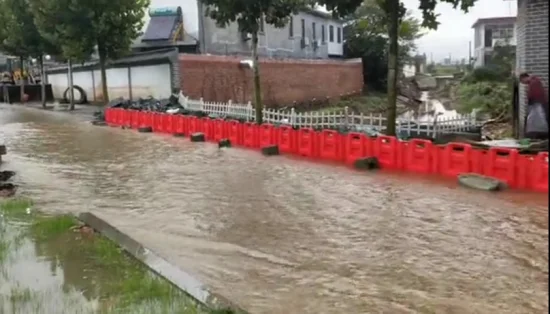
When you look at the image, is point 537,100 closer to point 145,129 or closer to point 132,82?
point 145,129

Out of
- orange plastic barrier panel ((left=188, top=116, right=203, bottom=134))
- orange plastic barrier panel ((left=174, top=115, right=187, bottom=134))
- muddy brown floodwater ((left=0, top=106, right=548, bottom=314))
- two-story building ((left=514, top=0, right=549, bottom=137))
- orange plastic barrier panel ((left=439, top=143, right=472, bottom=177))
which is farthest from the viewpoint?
orange plastic barrier panel ((left=174, top=115, right=187, bottom=134))

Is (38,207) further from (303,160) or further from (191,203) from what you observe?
(303,160)

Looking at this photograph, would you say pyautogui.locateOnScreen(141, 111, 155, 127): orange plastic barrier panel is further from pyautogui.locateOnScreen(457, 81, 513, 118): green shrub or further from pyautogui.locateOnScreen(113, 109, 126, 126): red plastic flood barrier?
pyautogui.locateOnScreen(457, 81, 513, 118): green shrub

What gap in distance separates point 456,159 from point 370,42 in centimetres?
3950

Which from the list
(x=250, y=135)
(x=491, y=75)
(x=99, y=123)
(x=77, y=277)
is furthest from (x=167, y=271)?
(x=491, y=75)

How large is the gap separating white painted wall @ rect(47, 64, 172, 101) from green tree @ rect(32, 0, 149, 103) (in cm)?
157

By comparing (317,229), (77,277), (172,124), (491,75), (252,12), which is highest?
(252,12)

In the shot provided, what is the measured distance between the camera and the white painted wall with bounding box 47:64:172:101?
3114 centimetres

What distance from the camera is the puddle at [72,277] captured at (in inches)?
217

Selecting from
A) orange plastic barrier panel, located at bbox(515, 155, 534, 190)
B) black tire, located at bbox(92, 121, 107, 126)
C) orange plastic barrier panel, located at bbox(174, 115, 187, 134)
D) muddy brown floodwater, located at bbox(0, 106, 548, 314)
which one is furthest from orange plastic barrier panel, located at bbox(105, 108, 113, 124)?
orange plastic barrier panel, located at bbox(515, 155, 534, 190)

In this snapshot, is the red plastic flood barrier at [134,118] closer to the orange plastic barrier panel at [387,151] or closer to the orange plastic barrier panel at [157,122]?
the orange plastic barrier panel at [157,122]

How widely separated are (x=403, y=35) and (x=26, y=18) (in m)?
30.5

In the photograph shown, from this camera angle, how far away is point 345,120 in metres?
20.0

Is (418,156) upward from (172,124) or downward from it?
downward
